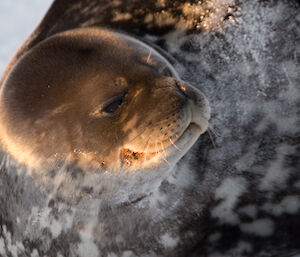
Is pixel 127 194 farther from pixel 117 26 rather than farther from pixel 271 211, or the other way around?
pixel 117 26

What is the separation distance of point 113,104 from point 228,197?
62 centimetres

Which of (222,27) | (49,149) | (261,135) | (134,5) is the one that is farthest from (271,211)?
(134,5)

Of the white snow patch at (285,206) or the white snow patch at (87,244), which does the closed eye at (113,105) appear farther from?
the white snow patch at (285,206)

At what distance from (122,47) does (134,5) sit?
1.19 ft

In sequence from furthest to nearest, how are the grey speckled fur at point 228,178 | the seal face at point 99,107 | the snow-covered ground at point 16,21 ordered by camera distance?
1. the snow-covered ground at point 16,21
2. the grey speckled fur at point 228,178
3. the seal face at point 99,107

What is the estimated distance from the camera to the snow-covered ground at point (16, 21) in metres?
5.04

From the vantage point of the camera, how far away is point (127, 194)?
1637 mm

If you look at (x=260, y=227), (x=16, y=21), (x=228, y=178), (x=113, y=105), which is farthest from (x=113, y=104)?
(x=16, y=21)

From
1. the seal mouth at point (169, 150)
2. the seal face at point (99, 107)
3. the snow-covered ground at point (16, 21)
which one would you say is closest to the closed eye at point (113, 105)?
the seal face at point (99, 107)

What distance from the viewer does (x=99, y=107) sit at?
149 cm

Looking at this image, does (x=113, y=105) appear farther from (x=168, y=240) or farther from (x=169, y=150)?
(x=168, y=240)

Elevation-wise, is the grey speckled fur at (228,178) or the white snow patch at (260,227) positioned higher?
the grey speckled fur at (228,178)

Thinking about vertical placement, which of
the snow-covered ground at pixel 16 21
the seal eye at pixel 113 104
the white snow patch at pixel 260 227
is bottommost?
the snow-covered ground at pixel 16 21

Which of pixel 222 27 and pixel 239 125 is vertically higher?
pixel 222 27
